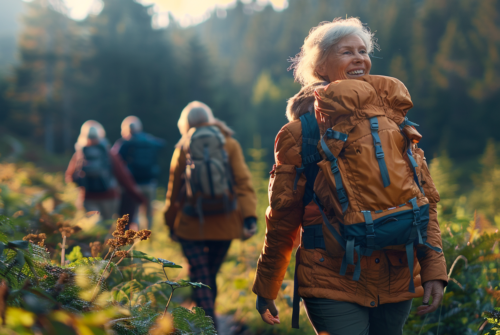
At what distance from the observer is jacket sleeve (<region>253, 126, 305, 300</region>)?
1950 mm

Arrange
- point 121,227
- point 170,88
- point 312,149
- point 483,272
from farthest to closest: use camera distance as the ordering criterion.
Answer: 1. point 170,88
2. point 483,272
3. point 312,149
4. point 121,227

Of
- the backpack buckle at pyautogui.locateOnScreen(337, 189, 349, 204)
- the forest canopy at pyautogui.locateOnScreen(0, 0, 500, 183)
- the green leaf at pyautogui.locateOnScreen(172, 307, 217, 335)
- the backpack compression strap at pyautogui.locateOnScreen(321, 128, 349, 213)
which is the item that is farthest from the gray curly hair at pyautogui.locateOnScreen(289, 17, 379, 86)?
the forest canopy at pyautogui.locateOnScreen(0, 0, 500, 183)

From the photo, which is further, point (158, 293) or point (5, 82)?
point (5, 82)

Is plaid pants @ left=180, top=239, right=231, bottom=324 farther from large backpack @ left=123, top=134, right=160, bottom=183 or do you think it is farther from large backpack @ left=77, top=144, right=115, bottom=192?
large backpack @ left=123, top=134, right=160, bottom=183

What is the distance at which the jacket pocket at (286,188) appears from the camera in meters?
1.94

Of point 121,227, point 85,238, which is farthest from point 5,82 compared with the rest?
point 121,227

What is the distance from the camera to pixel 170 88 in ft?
135

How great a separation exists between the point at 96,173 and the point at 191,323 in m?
5.27

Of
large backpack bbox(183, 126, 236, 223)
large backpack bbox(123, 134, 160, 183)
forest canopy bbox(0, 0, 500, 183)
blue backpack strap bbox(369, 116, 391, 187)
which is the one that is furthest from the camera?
forest canopy bbox(0, 0, 500, 183)

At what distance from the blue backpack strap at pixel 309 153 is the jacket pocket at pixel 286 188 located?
22 millimetres

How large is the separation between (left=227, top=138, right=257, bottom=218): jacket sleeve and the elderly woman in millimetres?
1725

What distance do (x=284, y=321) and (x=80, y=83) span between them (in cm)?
4002

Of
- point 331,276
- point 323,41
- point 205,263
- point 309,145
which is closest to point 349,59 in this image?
point 323,41

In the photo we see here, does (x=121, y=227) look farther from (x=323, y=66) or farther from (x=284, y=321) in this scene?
(x=284, y=321)
